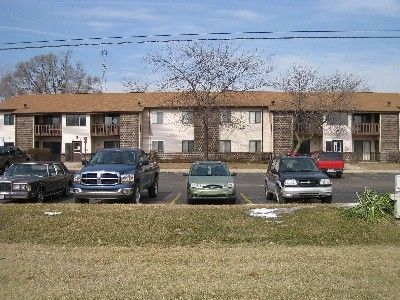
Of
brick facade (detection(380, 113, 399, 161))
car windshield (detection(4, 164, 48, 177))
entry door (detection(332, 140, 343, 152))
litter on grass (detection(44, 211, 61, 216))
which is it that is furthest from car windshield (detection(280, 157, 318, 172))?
brick facade (detection(380, 113, 399, 161))

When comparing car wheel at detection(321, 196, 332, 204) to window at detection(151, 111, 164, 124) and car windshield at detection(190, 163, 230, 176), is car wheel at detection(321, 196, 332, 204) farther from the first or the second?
window at detection(151, 111, 164, 124)

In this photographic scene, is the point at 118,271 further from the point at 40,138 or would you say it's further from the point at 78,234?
the point at 40,138

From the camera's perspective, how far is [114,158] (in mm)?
17922

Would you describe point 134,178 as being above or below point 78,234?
above

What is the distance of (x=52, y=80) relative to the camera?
92.7 meters

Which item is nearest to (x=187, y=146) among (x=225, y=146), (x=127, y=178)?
(x=225, y=146)

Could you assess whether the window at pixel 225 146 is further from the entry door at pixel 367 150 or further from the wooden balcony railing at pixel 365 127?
the entry door at pixel 367 150

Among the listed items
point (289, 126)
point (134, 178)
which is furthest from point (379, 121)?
point (134, 178)

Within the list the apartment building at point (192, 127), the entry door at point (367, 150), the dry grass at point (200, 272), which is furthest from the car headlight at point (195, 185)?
the entry door at point (367, 150)

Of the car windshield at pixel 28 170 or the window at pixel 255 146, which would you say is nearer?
the car windshield at pixel 28 170

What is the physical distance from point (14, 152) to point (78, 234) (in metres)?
26.1

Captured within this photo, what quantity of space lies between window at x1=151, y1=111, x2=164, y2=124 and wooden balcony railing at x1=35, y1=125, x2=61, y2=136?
10.5m

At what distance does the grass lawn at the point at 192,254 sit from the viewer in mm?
7270

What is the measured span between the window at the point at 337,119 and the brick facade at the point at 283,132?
403 cm
